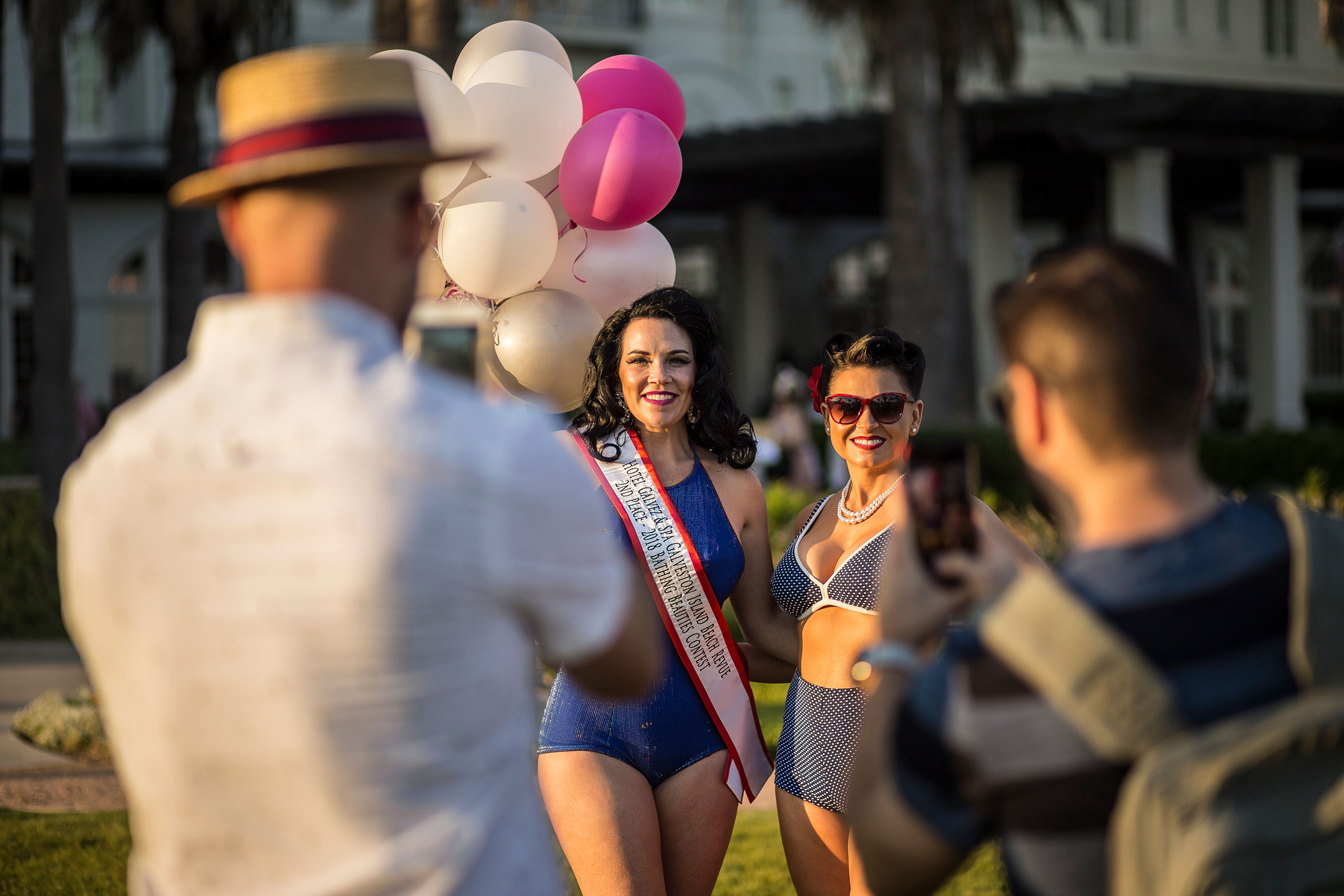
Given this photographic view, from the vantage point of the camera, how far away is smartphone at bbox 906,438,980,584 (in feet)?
5.32

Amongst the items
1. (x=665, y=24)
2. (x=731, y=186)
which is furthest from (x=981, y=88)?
(x=731, y=186)

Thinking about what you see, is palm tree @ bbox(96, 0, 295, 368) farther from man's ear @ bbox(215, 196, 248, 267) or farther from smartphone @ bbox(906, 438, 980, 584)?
smartphone @ bbox(906, 438, 980, 584)

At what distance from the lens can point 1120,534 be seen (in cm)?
150

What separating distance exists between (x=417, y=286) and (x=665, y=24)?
24355 mm

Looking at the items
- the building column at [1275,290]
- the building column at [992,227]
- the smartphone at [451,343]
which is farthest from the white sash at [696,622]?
the building column at [1275,290]

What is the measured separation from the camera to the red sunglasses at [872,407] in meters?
3.21

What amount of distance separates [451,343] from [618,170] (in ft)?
6.33

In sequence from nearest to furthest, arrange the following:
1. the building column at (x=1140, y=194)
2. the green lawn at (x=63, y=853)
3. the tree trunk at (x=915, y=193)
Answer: the green lawn at (x=63, y=853)
the tree trunk at (x=915, y=193)
the building column at (x=1140, y=194)

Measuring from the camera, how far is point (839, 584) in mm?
3100

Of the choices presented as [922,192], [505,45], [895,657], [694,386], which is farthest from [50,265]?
[895,657]

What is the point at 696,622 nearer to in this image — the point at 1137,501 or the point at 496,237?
the point at 496,237

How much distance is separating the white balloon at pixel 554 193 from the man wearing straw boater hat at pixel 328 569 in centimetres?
234

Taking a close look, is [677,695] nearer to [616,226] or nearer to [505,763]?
[616,226]

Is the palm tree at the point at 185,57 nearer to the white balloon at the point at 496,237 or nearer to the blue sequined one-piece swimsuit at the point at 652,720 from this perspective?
the white balloon at the point at 496,237
